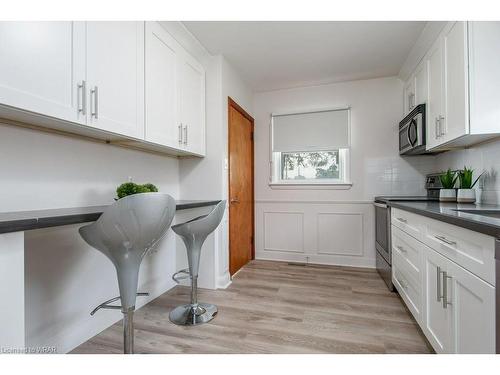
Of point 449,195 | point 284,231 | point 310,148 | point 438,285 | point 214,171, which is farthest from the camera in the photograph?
point 284,231

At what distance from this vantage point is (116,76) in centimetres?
153

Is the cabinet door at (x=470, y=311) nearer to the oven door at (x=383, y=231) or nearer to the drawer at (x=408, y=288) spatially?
the drawer at (x=408, y=288)

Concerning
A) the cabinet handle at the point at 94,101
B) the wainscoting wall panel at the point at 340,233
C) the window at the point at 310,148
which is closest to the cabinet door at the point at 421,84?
the window at the point at 310,148

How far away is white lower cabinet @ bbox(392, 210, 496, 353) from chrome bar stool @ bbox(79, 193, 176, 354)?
4.52ft

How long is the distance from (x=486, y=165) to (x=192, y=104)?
2.61 m

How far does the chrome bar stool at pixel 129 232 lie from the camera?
110cm

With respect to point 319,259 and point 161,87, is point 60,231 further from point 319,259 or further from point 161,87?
point 319,259

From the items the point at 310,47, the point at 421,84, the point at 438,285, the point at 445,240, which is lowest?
the point at 438,285

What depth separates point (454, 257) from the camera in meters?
1.19

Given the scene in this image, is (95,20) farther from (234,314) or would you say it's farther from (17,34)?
(234,314)

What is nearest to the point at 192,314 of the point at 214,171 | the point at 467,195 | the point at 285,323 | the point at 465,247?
the point at 285,323

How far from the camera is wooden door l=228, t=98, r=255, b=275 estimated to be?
290cm

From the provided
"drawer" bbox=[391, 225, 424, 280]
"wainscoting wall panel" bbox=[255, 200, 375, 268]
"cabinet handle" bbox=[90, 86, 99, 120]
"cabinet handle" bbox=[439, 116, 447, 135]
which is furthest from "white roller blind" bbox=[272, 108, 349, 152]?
"cabinet handle" bbox=[90, 86, 99, 120]

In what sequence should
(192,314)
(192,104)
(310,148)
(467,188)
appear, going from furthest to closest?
1. (310,148)
2. (192,104)
3. (467,188)
4. (192,314)
